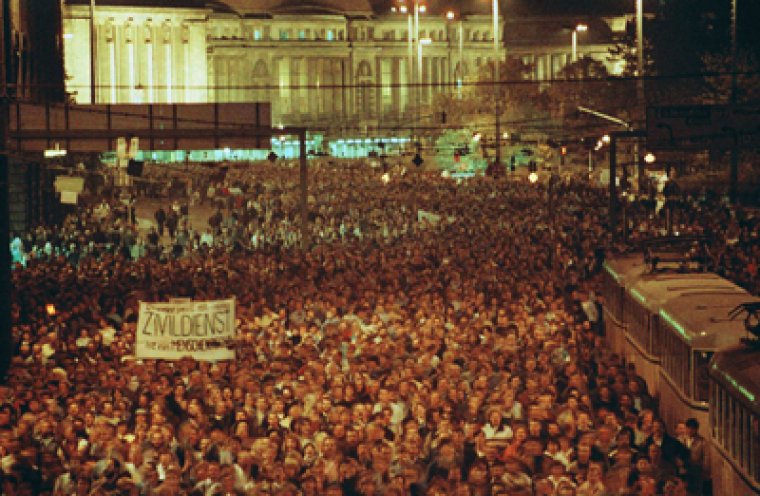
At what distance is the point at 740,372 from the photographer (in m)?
11.0

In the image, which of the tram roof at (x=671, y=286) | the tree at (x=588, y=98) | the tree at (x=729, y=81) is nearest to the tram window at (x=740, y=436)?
the tram roof at (x=671, y=286)

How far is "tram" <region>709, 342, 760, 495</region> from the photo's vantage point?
10242mm

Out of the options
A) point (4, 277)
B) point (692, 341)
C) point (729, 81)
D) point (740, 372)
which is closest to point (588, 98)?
point (729, 81)

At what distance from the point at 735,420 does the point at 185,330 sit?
802cm

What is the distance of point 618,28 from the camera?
171m

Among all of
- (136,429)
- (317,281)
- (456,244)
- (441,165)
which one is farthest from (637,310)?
(441,165)

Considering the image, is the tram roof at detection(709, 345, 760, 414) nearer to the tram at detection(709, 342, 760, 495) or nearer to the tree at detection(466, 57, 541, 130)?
the tram at detection(709, 342, 760, 495)

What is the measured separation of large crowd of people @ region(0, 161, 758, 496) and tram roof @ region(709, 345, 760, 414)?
2.48 feet

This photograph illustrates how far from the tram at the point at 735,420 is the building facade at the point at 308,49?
421 feet

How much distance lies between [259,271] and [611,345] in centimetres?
1012

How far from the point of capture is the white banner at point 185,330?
17391 millimetres

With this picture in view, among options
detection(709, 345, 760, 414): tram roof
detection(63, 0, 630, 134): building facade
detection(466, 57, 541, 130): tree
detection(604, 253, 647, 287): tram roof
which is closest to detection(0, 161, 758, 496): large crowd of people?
detection(709, 345, 760, 414): tram roof

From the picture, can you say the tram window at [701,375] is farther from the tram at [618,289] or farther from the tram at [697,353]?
the tram at [618,289]

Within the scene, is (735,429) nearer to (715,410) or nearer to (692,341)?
(715,410)
